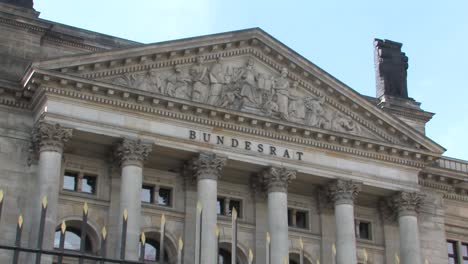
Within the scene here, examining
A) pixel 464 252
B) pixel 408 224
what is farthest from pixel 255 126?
pixel 464 252

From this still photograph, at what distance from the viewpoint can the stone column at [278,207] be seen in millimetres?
34406

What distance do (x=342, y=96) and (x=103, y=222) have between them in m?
12.7

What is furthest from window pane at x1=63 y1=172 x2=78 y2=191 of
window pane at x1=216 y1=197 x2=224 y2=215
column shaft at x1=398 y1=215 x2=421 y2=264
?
column shaft at x1=398 y1=215 x2=421 y2=264

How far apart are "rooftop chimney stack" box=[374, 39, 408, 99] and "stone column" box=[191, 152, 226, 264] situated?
42.0 ft

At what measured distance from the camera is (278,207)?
116 feet

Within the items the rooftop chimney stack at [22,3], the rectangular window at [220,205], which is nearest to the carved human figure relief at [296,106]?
the rectangular window at [220,205]

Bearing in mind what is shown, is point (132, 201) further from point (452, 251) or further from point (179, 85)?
point (452, 251)

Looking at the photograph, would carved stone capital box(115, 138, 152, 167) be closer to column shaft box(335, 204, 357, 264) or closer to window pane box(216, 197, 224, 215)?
window pane box(216, 197, 224, 215)

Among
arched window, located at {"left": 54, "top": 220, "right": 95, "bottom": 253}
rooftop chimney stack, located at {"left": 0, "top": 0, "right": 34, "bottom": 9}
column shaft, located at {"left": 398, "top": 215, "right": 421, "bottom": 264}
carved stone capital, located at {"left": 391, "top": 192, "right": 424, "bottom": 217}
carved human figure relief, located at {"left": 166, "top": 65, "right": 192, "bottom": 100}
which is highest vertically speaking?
rooftop chimney stack, located at {"left": 0, "top": 0, "right": 34, "bottom": 9}

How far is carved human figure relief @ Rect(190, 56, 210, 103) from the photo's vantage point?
35000 millimetres

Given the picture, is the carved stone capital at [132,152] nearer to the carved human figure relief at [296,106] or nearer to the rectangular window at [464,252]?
the carved human figure relief at [296,106]

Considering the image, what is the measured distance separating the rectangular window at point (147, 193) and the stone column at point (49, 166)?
14.0 ft

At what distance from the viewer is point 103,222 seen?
110 ft

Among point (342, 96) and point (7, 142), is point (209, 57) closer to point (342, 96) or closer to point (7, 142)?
point (342, 96)
